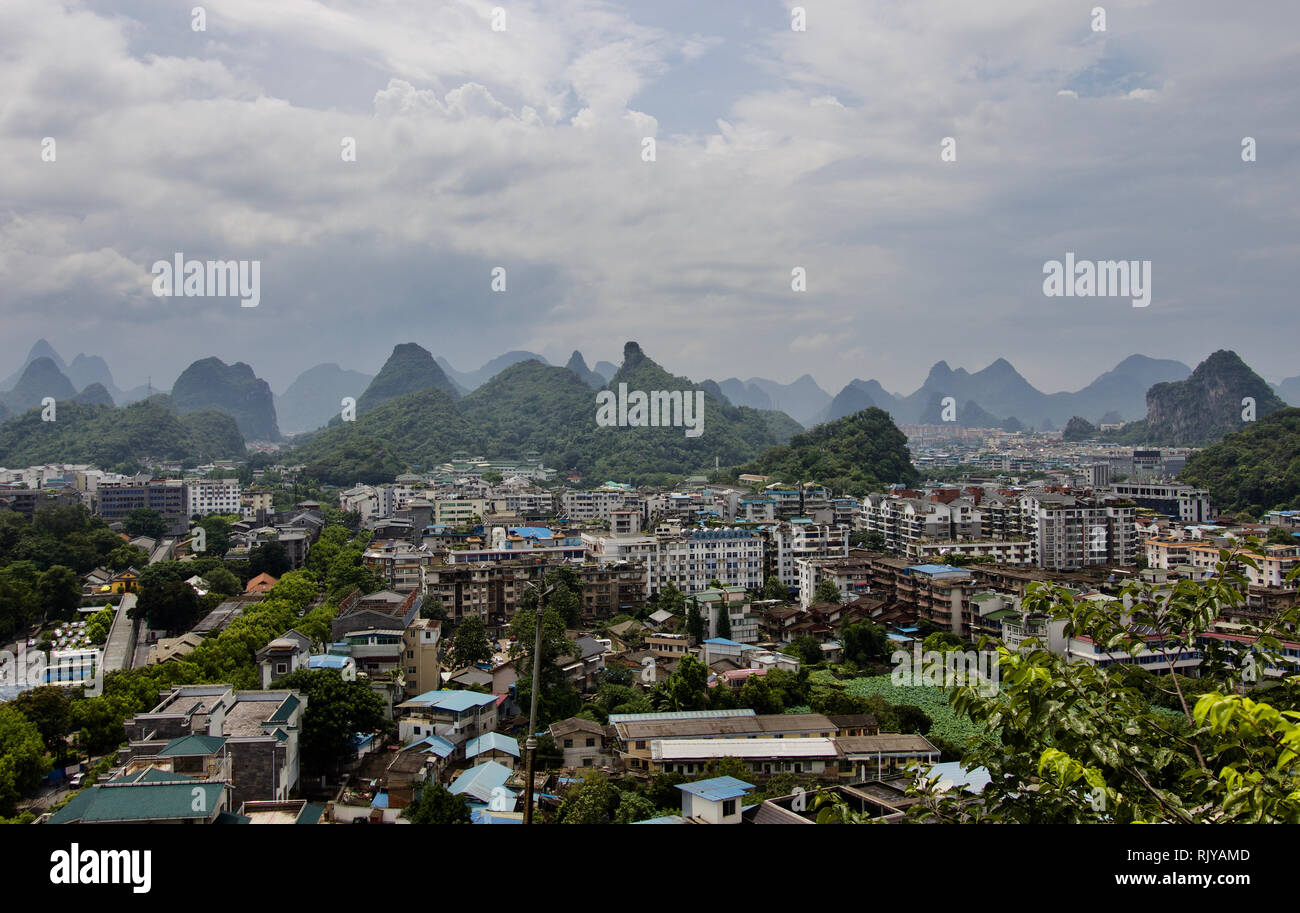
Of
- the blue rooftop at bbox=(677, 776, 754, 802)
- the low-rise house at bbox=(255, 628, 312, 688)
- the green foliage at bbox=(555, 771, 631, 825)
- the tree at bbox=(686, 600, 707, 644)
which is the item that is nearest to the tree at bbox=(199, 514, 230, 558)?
the low-rise house at bbox=(255, 628, 312, 688)

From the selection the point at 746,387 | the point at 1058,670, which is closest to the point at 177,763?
the point at 1058,670

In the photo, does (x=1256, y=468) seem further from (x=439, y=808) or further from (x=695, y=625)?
(x=439, y=808)

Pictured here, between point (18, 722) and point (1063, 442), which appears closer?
point (18, 722)

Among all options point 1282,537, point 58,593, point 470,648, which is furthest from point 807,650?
point 58,593

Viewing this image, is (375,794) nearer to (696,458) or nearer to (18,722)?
(18,722)

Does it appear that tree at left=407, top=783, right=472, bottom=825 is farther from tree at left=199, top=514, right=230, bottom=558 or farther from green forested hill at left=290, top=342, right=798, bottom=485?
green forested hill at left=290, top=342, right=798, bottom=485

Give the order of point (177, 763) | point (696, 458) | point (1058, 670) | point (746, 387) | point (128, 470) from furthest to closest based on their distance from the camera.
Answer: point (746, 387), point (696, 458), point (128, 470), point (177, 763), point (1058, 670)

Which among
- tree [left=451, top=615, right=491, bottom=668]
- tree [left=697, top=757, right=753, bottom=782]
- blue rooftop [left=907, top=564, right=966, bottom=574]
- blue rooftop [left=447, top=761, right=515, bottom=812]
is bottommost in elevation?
tree [left=697, top=757, right=753, bottom=782]
